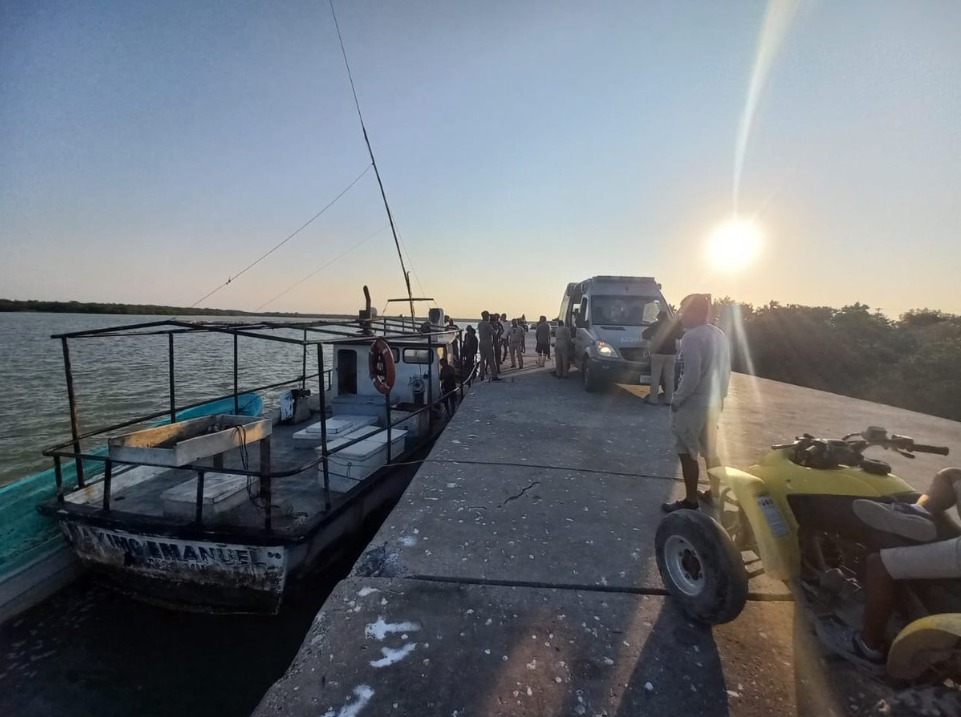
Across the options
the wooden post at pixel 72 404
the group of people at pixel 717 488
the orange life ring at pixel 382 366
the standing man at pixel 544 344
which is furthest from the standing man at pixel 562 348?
the wooden post at pixel 72 404

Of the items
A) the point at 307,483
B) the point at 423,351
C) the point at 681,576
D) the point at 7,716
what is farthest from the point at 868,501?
the point at 423,351

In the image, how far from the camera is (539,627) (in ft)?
8.85

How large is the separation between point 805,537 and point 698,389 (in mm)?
1534

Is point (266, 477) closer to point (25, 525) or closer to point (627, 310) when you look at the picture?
point (25, 525)

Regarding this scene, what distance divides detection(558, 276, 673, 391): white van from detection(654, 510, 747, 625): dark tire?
6603 millimetres

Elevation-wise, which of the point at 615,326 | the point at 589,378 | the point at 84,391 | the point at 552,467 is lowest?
the point at 84,391

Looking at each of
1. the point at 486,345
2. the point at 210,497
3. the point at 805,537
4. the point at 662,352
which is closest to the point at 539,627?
the point at 805,537

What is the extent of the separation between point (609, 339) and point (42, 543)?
9863 millimetres

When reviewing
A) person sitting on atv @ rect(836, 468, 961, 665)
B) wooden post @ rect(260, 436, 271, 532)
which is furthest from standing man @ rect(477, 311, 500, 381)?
person sitting on atv @ rect(836, 468, 961, 665)

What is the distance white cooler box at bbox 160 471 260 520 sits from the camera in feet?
15.9

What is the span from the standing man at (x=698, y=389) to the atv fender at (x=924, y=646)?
1.86m

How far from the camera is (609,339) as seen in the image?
10000mm

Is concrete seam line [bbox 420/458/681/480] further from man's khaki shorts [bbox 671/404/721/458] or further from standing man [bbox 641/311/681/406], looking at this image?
standing man [bbox 641/311/681/406]

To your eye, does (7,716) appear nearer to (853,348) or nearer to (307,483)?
(307,483)
